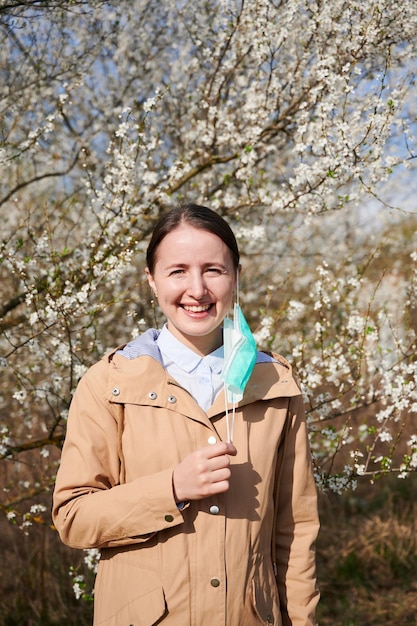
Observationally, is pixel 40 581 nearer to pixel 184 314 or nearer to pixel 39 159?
pixel 184 314

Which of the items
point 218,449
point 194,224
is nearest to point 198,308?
point 194,224

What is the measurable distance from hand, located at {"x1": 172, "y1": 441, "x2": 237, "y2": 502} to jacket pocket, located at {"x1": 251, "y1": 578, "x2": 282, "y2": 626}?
1.12 ft

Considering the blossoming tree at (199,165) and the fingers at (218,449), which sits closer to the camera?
the fingers at (218,449)

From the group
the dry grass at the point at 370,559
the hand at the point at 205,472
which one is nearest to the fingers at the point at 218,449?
the hand at the point at 205,472

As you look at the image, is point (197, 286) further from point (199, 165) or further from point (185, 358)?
point (199, 165)

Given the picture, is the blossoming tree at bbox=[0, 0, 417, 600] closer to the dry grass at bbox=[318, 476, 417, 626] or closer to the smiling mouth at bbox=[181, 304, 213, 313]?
the dry grass at bbox=[318, 476, 417, 626]

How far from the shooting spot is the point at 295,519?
2016 millimetres

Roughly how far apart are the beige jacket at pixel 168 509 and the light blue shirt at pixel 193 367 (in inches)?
2.9

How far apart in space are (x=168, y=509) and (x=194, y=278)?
637 mm

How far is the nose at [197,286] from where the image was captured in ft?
6.21

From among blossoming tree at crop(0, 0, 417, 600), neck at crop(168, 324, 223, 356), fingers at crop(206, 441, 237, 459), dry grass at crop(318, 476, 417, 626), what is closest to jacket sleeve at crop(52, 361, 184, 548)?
fingers at crop(206, 441, 237, 459)

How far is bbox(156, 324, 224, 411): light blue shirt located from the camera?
199 cm

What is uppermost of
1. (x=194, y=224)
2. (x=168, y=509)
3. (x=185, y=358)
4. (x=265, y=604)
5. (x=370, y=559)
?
(x=194, y=224)

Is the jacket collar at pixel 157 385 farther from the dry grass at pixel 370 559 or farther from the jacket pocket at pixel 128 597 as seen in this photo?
the dry grass at pixel 370 559
